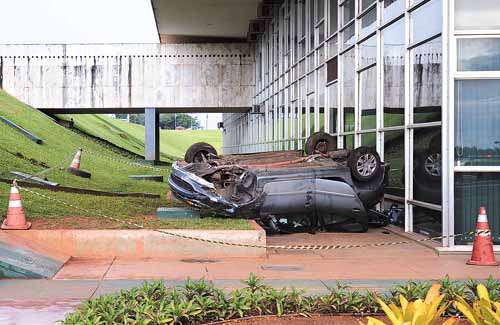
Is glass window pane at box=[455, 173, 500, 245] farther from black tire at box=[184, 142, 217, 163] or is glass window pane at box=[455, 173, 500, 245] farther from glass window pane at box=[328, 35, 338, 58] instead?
glass window pane at box=[328, 35, 338, 58]

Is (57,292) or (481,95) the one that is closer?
(57,292)

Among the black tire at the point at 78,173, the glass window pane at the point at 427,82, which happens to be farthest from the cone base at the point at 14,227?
the black tire at the point at 78,173

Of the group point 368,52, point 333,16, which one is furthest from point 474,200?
point 333,16

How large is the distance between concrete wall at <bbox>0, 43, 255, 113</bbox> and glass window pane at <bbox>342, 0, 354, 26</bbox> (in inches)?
805

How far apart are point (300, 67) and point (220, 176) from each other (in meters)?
10.6

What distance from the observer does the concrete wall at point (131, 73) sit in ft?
120

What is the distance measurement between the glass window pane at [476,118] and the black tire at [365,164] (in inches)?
80.0

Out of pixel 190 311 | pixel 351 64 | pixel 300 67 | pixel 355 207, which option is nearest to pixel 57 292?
pixel 190 311

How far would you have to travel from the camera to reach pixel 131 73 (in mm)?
36562

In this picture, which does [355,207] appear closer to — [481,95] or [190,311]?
[481,95]

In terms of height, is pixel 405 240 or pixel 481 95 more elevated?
pixel 481 95

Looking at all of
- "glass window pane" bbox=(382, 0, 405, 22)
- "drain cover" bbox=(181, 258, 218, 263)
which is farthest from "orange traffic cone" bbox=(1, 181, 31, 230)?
"glass window pane" bbox=(382, 0, 405, 22)

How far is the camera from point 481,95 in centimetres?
977

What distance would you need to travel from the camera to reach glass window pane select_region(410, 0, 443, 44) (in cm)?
1006
